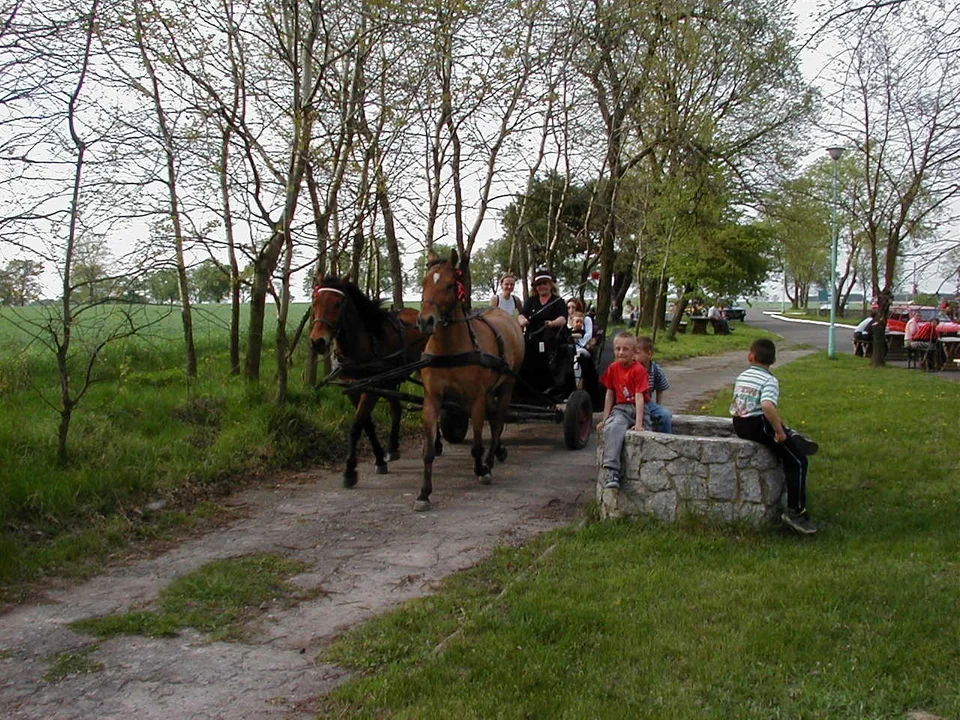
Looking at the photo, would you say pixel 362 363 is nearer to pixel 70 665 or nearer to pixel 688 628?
pixel 70 665

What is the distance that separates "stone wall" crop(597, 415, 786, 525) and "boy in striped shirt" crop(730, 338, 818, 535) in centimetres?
10

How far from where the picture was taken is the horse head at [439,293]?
843 centimetres

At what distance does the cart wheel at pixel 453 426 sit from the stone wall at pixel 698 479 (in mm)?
3660

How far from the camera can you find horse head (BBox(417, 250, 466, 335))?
27.7ft

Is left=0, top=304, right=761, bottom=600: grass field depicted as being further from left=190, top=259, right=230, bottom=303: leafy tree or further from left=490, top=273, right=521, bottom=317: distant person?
left=490, top=273, right=521, bottom=317: distant person

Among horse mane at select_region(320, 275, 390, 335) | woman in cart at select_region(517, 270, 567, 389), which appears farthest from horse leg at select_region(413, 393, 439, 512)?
woman in cart at select_region(517, 270, 567, 389)

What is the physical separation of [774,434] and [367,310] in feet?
16.0

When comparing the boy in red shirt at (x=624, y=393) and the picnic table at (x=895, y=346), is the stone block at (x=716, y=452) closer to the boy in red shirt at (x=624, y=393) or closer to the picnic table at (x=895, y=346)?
the boy in red shirt at (x=624, y=393)

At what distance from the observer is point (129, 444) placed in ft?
28.8

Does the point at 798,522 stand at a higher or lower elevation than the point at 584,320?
lower

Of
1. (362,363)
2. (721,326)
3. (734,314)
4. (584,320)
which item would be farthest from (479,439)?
(734,314)

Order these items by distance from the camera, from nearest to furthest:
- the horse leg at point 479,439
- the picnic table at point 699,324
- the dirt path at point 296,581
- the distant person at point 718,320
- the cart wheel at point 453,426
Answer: the dirt path at point 296,581
the horse leg at point 479,439
the cart wheel at point 453,426
the picnic table at point 699,324
the distant person at point 718,320

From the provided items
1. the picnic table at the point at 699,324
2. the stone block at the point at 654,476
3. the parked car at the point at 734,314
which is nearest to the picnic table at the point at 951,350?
the stone block at the point at 654,476

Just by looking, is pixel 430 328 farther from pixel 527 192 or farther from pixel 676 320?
pixel 676 320
